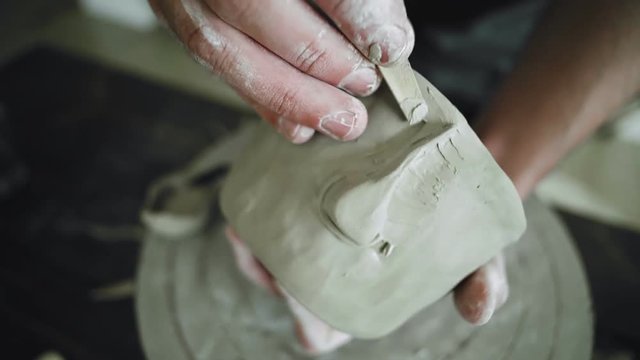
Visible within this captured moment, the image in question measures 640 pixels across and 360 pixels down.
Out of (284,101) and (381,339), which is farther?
(381,339)

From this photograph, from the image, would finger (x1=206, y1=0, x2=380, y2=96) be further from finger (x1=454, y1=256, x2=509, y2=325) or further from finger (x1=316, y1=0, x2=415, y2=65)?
finger (x1=454, y1=256, x2=509, y2=325)

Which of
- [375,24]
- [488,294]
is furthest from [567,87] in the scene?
[375,24]

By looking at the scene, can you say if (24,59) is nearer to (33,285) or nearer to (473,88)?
(33,285)

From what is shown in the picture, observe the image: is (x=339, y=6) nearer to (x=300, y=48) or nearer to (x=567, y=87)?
(x=300, y=48)

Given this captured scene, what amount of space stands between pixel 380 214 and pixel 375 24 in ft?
0.62

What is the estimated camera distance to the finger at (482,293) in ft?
2.19

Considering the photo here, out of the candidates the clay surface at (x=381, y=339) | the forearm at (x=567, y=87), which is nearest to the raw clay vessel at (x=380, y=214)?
the clay surface at (x=381, y=339)

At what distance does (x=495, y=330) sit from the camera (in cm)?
77

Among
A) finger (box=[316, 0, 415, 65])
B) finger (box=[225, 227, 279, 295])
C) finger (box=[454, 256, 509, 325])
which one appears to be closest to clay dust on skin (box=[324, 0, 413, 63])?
finger (box=[316, 0, 415, 65])

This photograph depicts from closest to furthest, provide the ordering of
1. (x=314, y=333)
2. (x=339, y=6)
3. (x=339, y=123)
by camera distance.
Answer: (x=339, y=6), (x=339, y=123), (x=314, y=333)

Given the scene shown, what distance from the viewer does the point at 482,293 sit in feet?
2.19

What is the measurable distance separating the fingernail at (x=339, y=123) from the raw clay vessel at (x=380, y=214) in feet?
0.10

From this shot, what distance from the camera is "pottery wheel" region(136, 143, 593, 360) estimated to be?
2.50 feet

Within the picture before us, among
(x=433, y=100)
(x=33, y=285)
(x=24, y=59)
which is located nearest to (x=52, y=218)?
(x=33, y=285)
